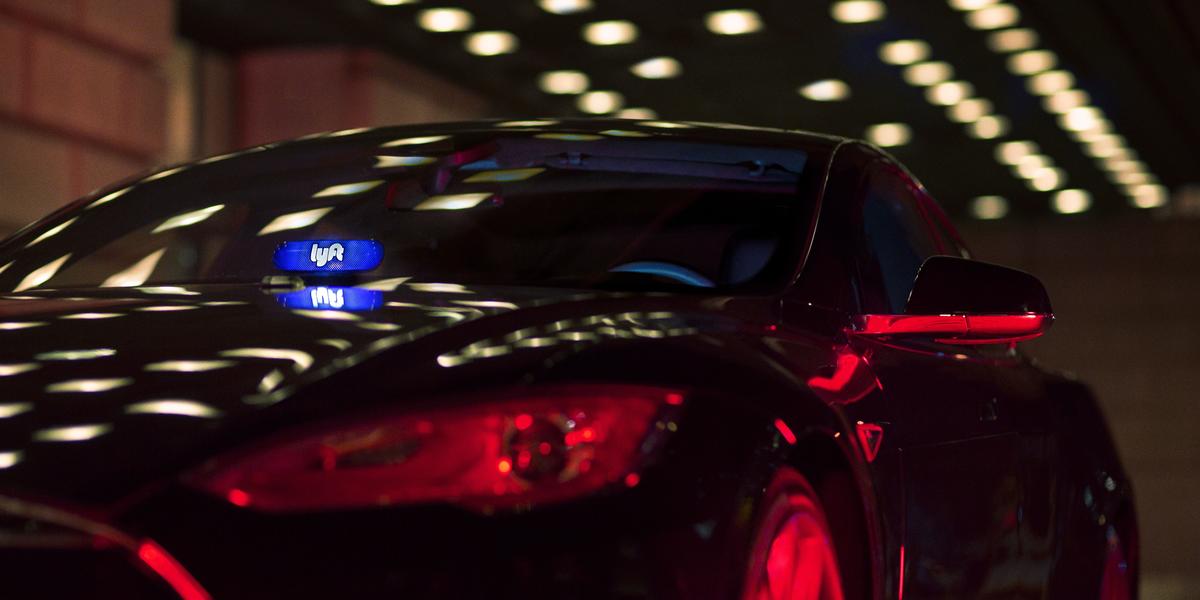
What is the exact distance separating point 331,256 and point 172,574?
1333 millimetres

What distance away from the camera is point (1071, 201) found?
109 feet

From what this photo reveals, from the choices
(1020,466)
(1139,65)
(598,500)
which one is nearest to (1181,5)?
(1139,65)

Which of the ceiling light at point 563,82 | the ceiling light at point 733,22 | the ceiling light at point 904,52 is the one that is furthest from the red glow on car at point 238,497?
the ceiling light at point 563,82

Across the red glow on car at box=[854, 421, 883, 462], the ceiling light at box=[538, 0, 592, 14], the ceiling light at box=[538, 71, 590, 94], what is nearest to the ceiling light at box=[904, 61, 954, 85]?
the ceiling light at box=[538, 71, 590, 94]

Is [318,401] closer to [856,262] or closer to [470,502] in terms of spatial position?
[470,502]

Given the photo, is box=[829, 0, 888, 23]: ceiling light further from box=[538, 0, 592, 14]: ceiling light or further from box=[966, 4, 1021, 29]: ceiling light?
box=[538, 0, 592, 14]: ceiling light

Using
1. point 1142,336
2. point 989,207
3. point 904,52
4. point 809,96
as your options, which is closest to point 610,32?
point 904,52

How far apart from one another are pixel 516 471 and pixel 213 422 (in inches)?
12.7

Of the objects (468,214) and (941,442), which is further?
(468,214)

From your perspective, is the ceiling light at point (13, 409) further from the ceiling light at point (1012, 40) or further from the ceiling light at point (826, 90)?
the ceiling light at point (826, 90)

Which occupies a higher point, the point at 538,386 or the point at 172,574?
the point at 538,386

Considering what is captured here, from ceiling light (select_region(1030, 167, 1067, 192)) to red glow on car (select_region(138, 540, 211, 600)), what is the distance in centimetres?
2872

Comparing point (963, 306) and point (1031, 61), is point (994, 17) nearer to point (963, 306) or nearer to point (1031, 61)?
point (1031, 61)

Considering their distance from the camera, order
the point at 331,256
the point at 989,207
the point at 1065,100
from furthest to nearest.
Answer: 1. the point at 989,207
2. the point at 1065,100
3. the point at 331,256
